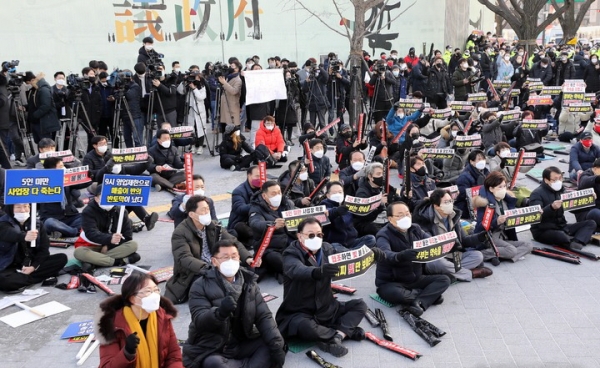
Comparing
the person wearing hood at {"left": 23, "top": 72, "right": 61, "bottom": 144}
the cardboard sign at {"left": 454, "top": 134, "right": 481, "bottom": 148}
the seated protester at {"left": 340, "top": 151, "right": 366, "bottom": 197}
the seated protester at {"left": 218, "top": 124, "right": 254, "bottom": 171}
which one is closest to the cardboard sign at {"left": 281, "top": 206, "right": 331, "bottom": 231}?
the seated protester at {"left": 340, "top": 151, "right": 366, "bottom": 197}

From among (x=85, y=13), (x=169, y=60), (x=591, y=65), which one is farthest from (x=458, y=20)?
(x=85, y=13)

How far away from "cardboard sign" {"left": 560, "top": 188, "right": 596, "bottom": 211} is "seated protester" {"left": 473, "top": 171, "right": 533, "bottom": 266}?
2.20ft

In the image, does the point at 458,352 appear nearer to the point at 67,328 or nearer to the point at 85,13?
the point at 67,328

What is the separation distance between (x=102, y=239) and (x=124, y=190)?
25.3 inches

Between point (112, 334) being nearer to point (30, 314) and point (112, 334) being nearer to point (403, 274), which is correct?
point (30, 314)

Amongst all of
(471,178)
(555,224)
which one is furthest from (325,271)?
(471,178)

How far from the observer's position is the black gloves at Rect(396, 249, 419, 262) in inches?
236

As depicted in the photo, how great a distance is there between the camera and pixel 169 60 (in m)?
17.5

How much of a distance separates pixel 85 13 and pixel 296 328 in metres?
12.9

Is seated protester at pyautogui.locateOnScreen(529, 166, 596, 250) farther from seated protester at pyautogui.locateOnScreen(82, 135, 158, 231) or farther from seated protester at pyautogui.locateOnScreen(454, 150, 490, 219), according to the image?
seated protester at pyautogui.locateOnScreen(82, 135, 158, 231)

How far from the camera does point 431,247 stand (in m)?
Answer: 6.06

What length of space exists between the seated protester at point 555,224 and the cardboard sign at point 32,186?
5.75 m

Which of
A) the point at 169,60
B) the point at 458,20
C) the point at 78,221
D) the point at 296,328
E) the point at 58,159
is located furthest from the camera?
the point at 458,20

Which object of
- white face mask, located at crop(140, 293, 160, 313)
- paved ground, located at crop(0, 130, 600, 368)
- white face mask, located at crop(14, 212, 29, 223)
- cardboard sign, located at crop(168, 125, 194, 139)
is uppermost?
cardboard sign, located at crop(168, 125, 194, 139)
